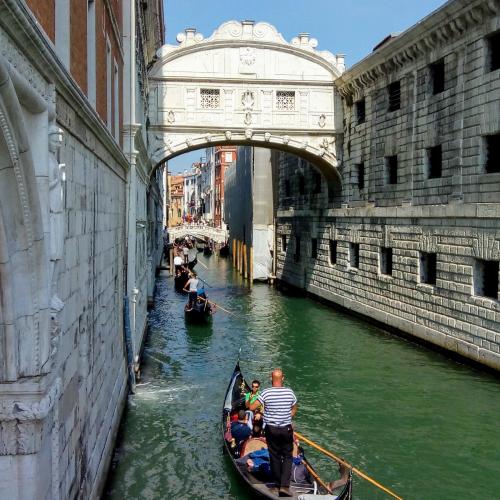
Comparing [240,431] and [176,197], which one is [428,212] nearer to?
[240,431]

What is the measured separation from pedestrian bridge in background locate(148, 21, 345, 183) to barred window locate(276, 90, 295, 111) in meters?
0.03

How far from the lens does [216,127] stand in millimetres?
17359

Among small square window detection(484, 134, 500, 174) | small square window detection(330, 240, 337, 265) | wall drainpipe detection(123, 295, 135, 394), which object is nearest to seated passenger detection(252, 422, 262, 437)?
wall drainpipe detection(123, 295, 135, 394)

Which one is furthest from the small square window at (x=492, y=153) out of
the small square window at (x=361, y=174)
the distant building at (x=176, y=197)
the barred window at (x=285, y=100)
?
the distant building at (x=176, y=197)

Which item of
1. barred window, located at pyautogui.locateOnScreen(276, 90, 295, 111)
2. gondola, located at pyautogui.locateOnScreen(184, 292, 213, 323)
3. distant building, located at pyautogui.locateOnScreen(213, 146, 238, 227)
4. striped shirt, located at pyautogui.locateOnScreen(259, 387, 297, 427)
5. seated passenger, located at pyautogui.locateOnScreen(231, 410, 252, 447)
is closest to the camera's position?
striped shirt, located at pyautogui.locateOnScreen(259, 387, 297, 427)

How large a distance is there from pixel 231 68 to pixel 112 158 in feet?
34.5

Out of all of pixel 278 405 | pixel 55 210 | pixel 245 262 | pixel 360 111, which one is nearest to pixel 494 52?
pixel 360 111

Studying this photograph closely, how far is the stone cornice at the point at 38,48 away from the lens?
2.54 m

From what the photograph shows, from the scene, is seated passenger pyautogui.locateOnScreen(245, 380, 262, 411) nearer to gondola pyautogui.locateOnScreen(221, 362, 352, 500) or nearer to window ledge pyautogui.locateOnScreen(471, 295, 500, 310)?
gondola pyautogui.locateOnScreen(221, 362, 352, 500)

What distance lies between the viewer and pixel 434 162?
1323 centimetres

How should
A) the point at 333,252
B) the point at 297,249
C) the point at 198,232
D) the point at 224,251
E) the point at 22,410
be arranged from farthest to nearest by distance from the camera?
the point at 198,232
the point at 224,251
the point at 297,249
the point at 333,252
the point at 22,410

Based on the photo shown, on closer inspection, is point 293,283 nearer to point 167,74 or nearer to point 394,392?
point 167,74

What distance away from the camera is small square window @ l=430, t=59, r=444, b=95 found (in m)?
13.0

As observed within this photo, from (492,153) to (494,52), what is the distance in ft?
5.94
